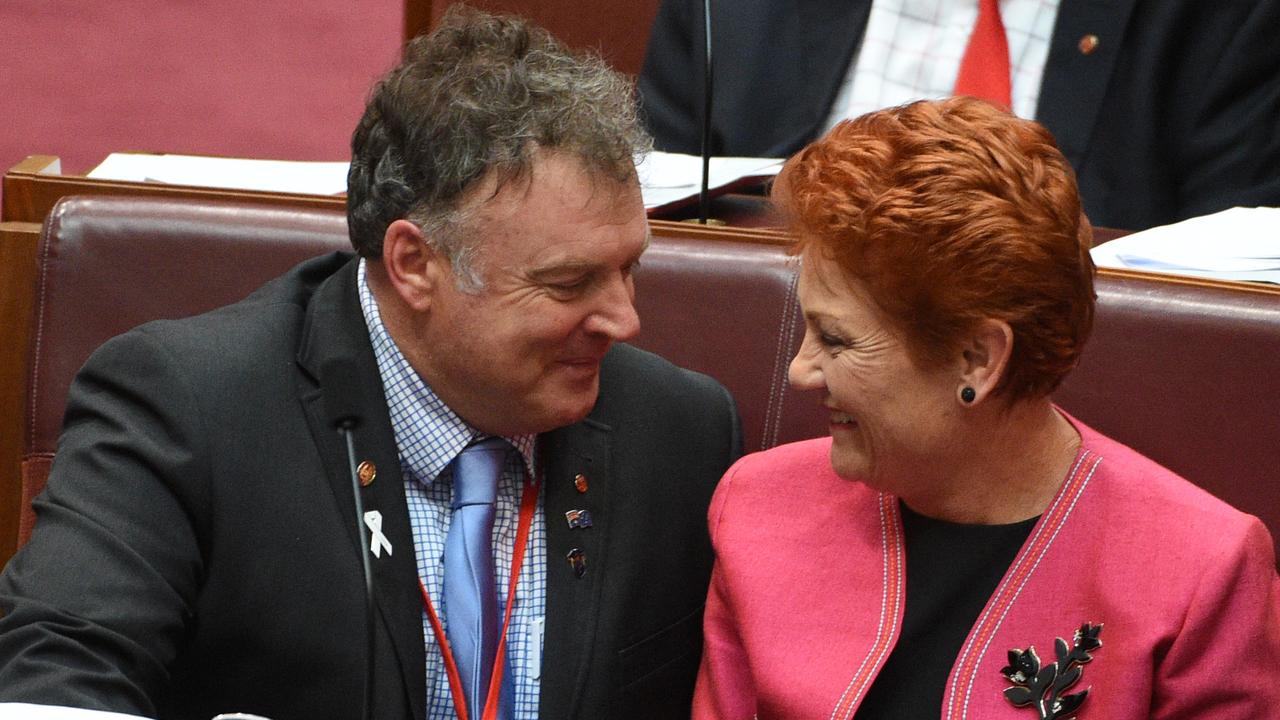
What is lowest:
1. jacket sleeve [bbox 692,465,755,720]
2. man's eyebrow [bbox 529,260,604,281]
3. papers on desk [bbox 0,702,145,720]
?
jacket sleeve [bbox 692,465,755,720]

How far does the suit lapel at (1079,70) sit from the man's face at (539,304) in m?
1.04

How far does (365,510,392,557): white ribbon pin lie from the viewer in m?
1.64

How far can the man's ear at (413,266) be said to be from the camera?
1.66 m

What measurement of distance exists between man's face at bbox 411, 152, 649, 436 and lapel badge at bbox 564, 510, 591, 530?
0.36 feet

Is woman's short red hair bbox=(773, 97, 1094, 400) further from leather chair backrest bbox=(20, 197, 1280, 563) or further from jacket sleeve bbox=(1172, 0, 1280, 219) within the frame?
jacket sleeve bbox=(1172, 0, 1280, 219)

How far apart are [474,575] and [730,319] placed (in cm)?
46

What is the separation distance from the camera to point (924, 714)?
1.59 meters

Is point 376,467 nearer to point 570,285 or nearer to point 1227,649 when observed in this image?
point 570,285

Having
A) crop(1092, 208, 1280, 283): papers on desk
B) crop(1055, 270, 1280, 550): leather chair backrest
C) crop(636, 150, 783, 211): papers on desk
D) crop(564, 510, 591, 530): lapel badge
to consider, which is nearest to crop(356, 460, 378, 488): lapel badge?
crop(564, 510, 591, 530): lapel badge

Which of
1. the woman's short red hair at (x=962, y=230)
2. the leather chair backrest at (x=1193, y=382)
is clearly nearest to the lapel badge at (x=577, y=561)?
the woman's short red hair at (x=962, y=230)

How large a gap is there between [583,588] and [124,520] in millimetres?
479

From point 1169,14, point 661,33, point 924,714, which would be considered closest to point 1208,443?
point 924,714

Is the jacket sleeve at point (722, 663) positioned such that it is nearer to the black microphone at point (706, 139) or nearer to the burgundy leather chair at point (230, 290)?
the burgundy leather chair at point (230, 290)

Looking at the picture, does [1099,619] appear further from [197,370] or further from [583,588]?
[197,370]
